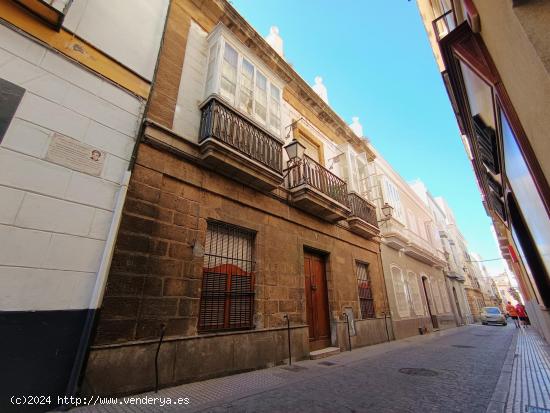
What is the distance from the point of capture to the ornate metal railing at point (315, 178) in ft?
23.6

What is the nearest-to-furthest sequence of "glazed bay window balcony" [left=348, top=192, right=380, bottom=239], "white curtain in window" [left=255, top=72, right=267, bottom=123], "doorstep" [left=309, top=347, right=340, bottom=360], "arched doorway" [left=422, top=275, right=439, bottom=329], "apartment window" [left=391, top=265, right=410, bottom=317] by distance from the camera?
"doorstep" [left=309, top=347, right=340, bottom=360], "white curtain in window" [left=255, top=72, right=267, bottom=123], "glazed bay window balcony" [left=348, top=192, right=380, bottom=239], "apartment window" [left=391, top=265, right=410, bottom=317], "arched doorway" [left=422, top=275, right=439, bottom=329]

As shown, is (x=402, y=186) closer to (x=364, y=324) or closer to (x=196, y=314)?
(x=364, y=324)

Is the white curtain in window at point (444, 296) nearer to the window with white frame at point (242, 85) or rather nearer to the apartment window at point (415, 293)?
the apartment window at point (415, 293)

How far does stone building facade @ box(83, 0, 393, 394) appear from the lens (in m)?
3.73

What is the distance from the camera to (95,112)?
13.0ft

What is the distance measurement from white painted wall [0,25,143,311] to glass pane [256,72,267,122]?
11.6 ft

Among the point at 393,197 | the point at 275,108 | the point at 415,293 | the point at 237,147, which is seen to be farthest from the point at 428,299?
the point at 237,147

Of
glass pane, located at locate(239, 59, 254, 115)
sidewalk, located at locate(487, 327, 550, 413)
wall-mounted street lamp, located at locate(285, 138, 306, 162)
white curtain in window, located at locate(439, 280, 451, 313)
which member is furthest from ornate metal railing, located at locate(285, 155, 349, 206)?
white curtain in window, located at locate(439, 280, 451, 313)

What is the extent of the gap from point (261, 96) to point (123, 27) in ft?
10.7

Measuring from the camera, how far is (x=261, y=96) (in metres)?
6.86

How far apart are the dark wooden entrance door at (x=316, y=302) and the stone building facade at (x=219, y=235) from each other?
3 cm

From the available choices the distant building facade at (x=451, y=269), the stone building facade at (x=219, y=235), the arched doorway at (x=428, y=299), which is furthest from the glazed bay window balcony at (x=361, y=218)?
the distant building facade at (x=451, y=269)

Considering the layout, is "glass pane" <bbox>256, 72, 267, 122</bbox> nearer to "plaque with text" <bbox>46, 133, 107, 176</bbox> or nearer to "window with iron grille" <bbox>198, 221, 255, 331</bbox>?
"window with iron grille" <bbox>198, 221, 255, 331</bbox>

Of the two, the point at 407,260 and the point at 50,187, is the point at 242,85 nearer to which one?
the point at 50,187
